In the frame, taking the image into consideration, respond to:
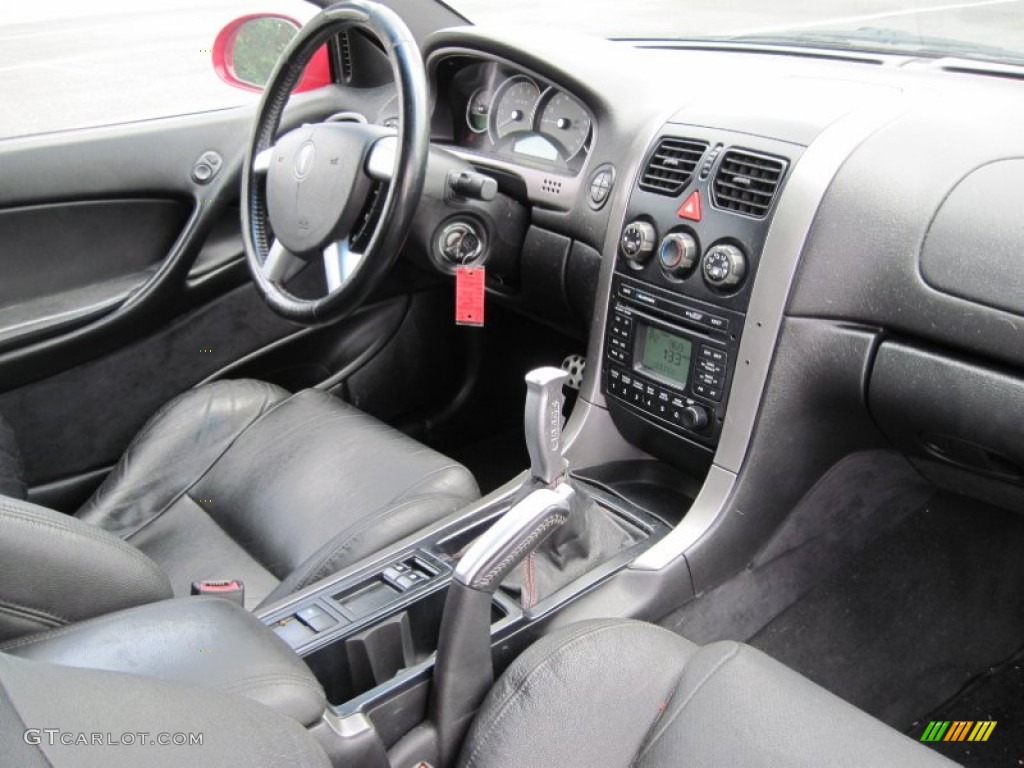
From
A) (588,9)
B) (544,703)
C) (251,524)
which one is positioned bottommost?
(251,524)

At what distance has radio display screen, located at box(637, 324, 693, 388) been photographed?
1.56m

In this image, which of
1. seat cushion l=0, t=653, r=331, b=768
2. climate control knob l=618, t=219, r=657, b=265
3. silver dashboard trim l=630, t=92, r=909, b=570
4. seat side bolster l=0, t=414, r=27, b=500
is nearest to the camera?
seat cushion l=0, t=653, r=331, b=768

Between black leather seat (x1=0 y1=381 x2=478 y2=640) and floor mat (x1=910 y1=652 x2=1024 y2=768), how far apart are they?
2.98ft

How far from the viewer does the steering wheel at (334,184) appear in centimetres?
155

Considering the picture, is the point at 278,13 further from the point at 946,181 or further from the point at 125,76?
the point at 946,181

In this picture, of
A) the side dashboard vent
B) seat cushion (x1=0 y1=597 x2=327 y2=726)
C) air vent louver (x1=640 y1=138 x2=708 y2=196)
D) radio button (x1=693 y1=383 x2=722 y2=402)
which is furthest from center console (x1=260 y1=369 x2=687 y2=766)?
the side dashboard vent

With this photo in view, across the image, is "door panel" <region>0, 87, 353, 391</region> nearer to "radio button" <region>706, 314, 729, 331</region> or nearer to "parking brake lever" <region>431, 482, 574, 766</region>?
"radio button" <region>706, 314, 729, 331</region>

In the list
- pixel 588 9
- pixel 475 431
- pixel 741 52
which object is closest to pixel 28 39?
pixel 588 9

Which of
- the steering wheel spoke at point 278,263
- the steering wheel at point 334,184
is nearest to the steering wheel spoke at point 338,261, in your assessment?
the steering wheel at point 334,184

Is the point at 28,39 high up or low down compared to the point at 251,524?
up

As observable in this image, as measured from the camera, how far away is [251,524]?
5.38 ft

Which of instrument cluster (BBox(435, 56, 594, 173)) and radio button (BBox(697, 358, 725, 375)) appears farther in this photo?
instrument cluster (BBox(435, 56, 594, 173))

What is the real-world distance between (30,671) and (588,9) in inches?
104

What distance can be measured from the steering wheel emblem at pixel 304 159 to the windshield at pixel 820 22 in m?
0.48
